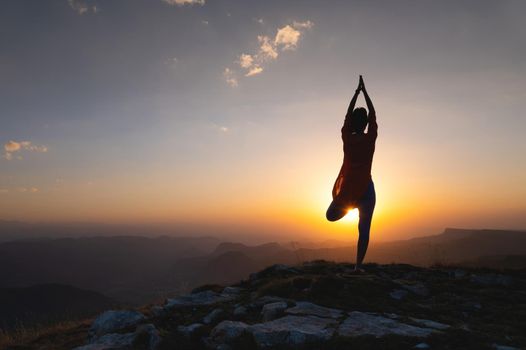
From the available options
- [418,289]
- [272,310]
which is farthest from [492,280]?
[272,310]

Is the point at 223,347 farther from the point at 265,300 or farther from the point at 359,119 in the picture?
the point at 359,119

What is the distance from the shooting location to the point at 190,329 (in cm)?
491

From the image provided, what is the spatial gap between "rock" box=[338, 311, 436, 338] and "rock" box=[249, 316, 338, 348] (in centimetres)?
19

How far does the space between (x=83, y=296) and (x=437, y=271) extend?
20737 centimetres

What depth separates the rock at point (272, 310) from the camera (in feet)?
17.1

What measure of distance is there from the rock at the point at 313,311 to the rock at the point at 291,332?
13.0 inches

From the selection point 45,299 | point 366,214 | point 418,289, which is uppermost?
point 366,214

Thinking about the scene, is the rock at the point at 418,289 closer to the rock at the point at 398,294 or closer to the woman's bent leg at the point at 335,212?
the rock at the point at 398,294

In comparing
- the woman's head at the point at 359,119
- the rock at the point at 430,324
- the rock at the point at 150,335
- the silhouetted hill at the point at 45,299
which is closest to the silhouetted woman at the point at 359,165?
the woman's head at the point at 359,119

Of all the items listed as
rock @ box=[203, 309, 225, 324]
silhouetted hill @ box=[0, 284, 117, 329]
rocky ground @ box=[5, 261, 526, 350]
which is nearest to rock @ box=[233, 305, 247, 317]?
rocky ground @ box=[5, 261, 526, 350]

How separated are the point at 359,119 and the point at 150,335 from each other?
5418 millimetres

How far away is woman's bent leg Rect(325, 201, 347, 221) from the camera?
7.66 meters

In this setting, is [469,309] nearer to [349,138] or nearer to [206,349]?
[349,138]

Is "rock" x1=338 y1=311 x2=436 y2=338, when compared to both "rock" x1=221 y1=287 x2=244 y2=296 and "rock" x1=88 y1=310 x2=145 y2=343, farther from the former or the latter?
"rock" x1=88 y1=310 x2=145 y2=343
